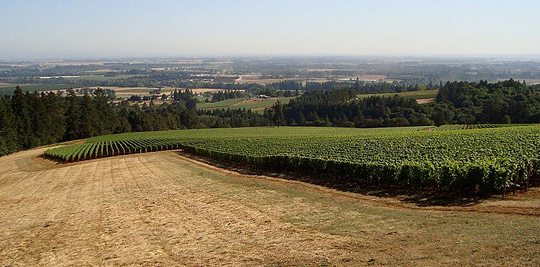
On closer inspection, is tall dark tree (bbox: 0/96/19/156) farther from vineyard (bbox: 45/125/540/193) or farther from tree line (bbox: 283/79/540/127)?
tree line (bbox: 283/79/540/127)

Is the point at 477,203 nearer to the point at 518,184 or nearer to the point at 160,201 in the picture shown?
the point at 518,184

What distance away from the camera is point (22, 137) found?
6719 centimetres

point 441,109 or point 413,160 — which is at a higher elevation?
point 413,160

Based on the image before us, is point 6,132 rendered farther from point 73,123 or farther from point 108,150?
point 73,123

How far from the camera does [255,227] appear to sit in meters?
18.3

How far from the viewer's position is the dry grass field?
13.3 m

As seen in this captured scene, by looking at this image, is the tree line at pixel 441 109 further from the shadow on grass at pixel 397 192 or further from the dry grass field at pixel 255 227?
the dry grass field at pixel 255 227

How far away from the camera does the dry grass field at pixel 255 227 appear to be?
1334cm

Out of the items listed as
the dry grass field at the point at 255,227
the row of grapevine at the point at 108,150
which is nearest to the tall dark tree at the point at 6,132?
the row of grapevine at the point at 108,150

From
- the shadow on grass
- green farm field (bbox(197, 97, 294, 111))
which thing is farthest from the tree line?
the shadow on grass

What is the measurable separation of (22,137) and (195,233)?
6459cm

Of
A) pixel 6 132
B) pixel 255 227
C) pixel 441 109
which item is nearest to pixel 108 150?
pixel 6 132

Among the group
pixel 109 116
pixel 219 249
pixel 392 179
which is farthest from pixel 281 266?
pixel 109 116

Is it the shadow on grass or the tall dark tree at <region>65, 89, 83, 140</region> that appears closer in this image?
the shadow on grass
